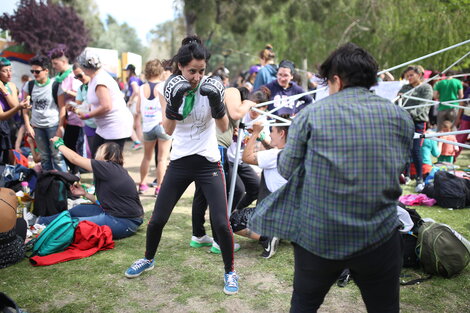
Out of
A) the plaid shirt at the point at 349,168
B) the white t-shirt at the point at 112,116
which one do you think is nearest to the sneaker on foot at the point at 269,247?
the plaid shirt at the point at 349,168

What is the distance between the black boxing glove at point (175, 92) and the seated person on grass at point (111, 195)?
156 centimetres

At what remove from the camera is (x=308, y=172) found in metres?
1.80

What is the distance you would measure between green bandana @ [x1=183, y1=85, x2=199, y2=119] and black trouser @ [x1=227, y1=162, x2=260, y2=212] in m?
1.57

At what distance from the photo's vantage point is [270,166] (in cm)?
371

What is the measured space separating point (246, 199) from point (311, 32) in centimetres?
1616

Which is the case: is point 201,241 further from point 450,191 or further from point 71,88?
point 450,191

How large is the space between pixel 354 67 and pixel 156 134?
464cm

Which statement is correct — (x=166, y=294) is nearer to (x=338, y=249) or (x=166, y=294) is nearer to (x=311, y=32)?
(x=338, y=249)

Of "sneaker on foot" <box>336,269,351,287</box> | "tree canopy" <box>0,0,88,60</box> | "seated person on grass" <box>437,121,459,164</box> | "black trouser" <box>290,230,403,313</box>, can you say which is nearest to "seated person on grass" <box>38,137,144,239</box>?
"sneaker on foot" <box>336,269,351,287</box>

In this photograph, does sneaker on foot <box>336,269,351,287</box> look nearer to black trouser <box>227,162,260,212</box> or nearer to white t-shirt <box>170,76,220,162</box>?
white t-shirt <box>170,76,220,162</box>

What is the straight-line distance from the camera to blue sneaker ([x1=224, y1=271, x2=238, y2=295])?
3.18 meters

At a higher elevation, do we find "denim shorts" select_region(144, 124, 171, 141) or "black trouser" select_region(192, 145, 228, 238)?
"denim shorts" select_region(144, 124, 171, 141)

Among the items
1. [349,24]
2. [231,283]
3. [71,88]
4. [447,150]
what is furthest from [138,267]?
[349,24]

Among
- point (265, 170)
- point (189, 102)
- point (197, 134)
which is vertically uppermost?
point (189, 102)
